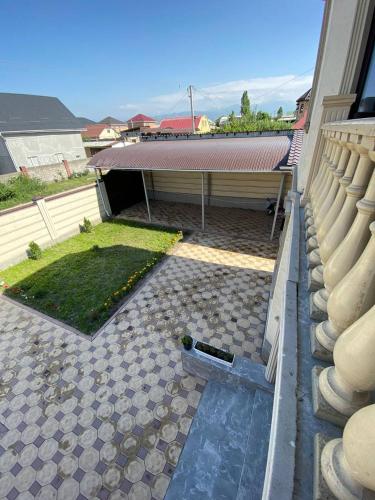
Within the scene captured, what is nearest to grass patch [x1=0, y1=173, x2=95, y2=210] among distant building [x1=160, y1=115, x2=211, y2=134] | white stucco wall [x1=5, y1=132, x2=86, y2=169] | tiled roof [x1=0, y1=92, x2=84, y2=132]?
white stucco wall [x1=5, y1=132, x2=86, y2=169]

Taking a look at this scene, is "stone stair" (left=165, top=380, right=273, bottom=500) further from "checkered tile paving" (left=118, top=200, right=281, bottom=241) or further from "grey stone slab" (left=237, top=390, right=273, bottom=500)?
"checkered tile paving" (left=118, top=200, right=281, bottom=241)

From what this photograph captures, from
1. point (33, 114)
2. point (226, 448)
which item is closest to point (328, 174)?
point (226, 448)

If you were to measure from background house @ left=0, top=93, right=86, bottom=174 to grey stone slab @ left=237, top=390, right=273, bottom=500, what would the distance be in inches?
918

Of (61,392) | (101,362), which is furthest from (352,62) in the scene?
(61,392)

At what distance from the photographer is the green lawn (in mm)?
5926

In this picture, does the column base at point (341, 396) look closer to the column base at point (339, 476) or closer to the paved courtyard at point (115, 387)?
the column base at point (339, 476)

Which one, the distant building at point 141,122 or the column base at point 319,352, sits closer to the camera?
the column base at point 319,352

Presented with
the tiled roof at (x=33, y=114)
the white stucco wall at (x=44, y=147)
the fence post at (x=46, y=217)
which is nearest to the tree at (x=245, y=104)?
the tiled roof at (x=33, y=114)

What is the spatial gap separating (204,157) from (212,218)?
2.96 metres

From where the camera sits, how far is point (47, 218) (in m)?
8.68

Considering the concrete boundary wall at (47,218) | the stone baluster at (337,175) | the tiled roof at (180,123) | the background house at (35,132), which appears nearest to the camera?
the stone baluster at (337,175)

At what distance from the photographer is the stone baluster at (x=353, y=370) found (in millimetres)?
664

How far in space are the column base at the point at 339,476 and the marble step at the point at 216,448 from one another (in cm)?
275

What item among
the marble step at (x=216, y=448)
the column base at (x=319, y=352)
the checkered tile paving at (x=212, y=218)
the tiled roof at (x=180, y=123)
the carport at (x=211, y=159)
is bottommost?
the checkered tile paving at (x=212, y=218)
